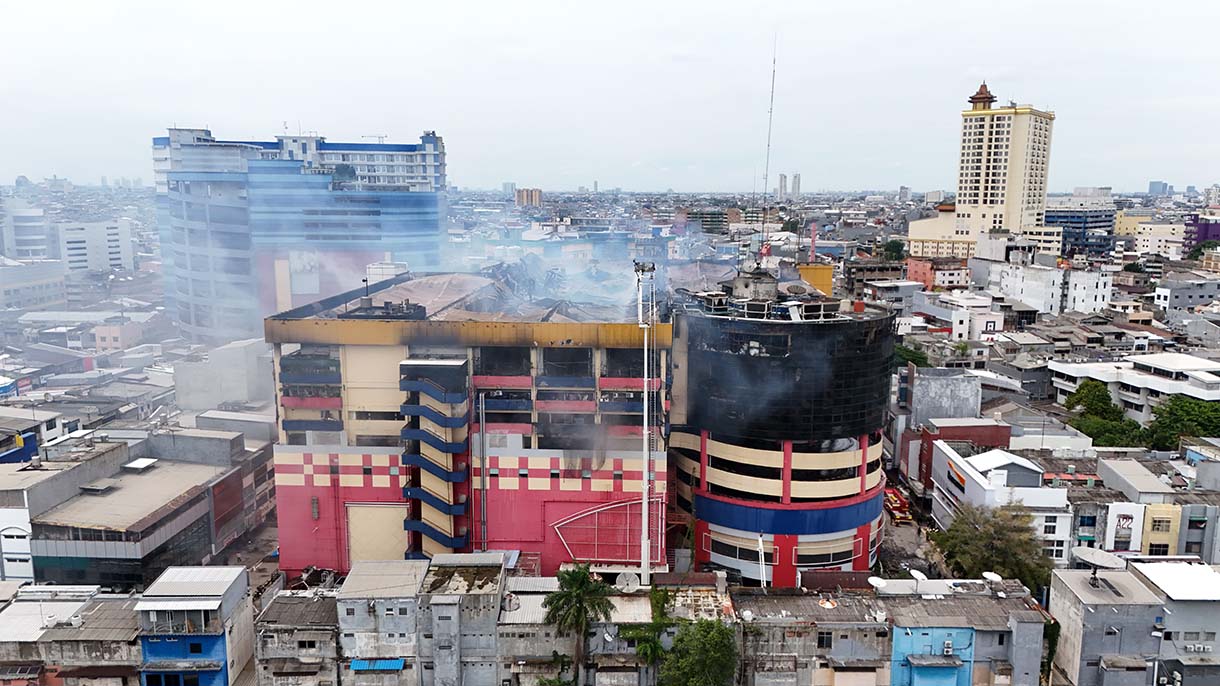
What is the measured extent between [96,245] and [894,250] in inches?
2654

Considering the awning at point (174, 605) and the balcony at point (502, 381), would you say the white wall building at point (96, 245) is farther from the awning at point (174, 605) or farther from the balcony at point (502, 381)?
the awning at point (174, 605)

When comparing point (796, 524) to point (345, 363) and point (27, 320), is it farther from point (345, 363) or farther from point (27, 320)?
point (27, 320)

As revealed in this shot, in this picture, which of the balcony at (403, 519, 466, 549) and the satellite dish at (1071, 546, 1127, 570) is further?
the balcony at (403, 519, 466, 549)

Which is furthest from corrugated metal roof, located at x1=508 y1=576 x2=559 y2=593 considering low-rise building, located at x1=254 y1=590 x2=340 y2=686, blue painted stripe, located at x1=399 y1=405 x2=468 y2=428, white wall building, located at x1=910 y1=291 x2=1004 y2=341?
white wall building, located at x1=910 y1=291 x2=1004 y2=341

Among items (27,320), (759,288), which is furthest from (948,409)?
(27,320)

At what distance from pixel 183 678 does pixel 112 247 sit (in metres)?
69.3

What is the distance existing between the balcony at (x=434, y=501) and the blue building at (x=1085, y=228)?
74.0 m

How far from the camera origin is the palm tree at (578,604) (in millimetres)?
13797

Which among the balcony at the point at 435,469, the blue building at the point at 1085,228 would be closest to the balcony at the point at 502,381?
the balcony at the point at 435,469

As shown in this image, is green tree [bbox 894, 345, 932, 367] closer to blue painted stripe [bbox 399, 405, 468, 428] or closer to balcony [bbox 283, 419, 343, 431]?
blue painted stripe [bbox 399, 405, 468, 428]

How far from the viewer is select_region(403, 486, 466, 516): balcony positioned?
60.8 feet

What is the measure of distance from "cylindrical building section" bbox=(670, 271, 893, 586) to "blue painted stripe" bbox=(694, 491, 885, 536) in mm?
23

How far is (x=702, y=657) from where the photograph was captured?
13.4 m

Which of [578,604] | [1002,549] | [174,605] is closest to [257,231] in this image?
[174,605]
